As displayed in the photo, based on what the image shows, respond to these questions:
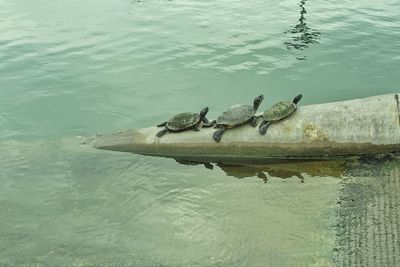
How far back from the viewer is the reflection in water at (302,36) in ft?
41.4

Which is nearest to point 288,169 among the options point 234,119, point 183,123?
point 234,119

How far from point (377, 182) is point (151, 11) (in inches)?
503

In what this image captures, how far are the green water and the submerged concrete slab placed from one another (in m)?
0.33

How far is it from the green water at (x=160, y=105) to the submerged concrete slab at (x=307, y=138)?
33 centimetres

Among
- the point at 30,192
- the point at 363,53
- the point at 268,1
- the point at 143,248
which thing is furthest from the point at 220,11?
the point at 143,248

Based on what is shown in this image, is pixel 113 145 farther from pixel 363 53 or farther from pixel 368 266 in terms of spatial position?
pixel 363 53

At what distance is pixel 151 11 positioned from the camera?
668 inches

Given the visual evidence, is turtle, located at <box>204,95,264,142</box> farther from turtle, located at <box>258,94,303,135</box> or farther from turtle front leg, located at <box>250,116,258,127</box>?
turtle, located at <box>258,94,303,135</box>

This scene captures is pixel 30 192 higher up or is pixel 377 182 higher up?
pixel 377 182

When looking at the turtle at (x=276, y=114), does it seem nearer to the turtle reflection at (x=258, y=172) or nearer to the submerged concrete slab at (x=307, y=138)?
the submerged concrete slab at (x=307, y=138)

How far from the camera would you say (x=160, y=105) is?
1003 centimetres

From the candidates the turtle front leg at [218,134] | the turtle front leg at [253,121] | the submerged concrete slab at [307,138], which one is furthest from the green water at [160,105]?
the turtle front leg at [253,121]

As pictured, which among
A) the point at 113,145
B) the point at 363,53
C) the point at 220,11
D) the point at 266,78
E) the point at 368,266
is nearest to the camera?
the point at 368,266

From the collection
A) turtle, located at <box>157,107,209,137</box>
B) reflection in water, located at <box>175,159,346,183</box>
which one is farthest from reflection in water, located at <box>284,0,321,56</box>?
reflection in water, located at <box>175,159,346,183</box>
